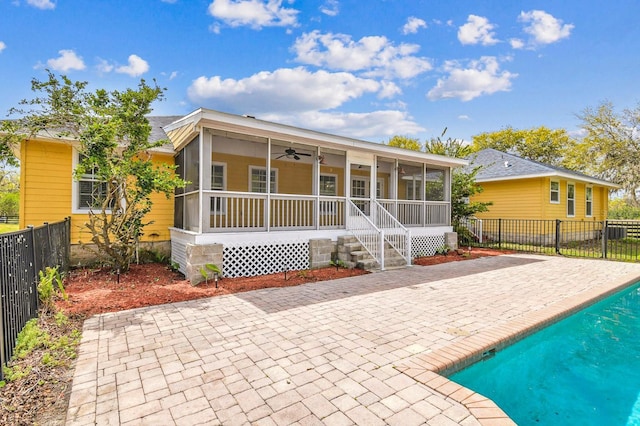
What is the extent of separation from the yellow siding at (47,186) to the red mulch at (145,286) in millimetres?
1558

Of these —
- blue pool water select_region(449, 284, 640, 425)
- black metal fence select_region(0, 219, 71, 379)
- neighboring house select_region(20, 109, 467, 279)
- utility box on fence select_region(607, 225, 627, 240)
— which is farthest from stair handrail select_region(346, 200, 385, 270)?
utility box on fence select_region(607, 225, 627, 240)

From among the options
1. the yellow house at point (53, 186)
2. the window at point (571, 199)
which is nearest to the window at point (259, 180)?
the yellow house at point (53, 186)

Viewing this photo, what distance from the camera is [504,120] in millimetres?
32562

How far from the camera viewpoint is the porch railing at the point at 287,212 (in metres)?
7.36

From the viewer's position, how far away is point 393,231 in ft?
32.9

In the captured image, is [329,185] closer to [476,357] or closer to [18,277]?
[476,357]

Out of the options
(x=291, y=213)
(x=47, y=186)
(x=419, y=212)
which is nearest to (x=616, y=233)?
(x=419, y=212)

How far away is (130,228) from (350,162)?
6.38 meters

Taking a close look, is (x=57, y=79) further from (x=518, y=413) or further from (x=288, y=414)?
(x=518, y=413)

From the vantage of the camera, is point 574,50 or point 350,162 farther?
point 574,50

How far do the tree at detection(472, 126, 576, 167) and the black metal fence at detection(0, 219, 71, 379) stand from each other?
3248 cm

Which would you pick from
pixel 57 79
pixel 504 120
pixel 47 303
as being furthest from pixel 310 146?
pixel 504 120

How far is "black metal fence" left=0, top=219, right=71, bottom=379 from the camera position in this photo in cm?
306

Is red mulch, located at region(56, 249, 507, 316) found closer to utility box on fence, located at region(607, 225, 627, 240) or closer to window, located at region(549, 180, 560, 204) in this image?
window, located at region(549, 180, 560, 204)
